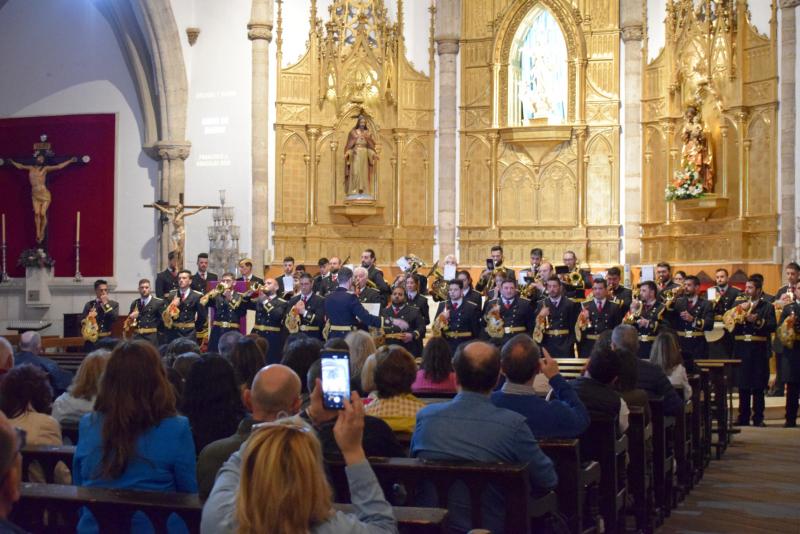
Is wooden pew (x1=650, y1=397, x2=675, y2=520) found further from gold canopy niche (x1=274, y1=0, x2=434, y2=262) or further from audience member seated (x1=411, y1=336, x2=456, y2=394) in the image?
gold canopy niche (x1=274, y1=0, x2=434, y2=262)

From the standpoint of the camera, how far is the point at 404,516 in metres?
2.89

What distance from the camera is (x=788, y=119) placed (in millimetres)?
14492

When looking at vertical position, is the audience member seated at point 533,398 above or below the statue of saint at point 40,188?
below

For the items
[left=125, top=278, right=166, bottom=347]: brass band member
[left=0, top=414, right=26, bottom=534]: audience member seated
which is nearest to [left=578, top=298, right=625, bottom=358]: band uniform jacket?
[left=125, top=278, right=166, bottom=347]: brass band member

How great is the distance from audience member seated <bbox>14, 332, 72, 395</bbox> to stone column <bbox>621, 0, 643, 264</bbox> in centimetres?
1085

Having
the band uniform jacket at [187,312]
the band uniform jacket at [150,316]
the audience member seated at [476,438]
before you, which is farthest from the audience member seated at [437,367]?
the band uniform jacket at [150,316]

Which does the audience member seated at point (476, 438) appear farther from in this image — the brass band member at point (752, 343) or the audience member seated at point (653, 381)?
the brass band member at point (752, 343)

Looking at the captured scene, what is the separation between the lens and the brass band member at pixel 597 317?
1129 centimetres

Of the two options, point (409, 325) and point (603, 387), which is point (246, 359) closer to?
point (603, 387)

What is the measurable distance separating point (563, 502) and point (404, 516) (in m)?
1.84

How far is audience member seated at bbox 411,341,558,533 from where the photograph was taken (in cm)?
378

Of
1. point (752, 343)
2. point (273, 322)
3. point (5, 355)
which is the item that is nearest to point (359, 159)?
point (273, 322)

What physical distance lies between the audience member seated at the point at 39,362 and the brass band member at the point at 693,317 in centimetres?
637

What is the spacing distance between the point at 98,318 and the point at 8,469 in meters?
11.1
